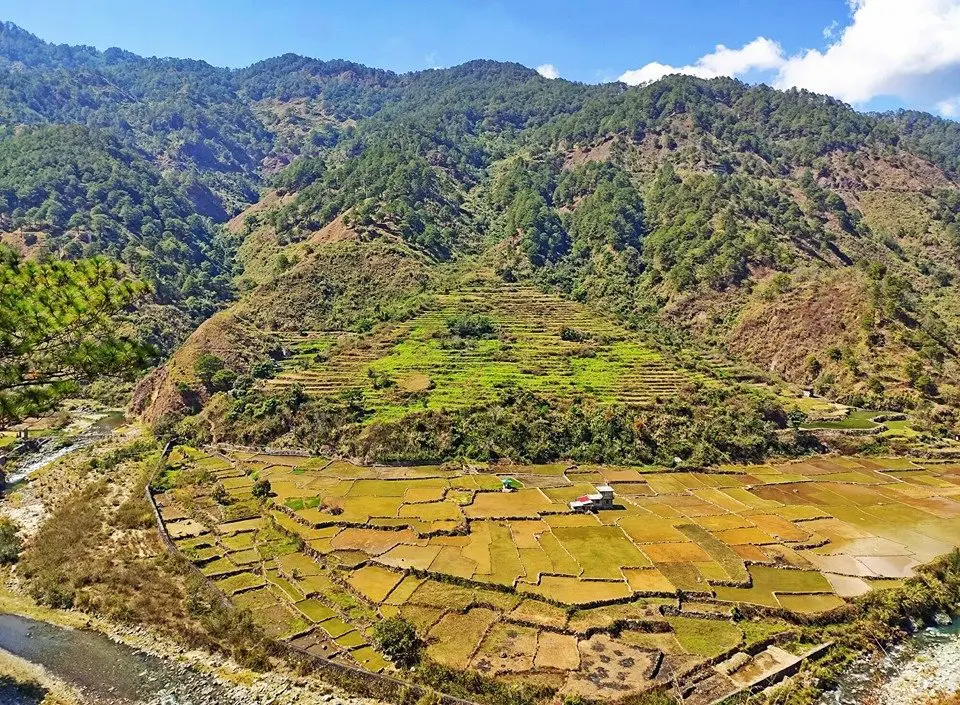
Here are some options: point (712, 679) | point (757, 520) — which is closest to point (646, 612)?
point (712, 679)

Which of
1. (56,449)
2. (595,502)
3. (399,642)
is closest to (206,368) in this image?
(56,449)

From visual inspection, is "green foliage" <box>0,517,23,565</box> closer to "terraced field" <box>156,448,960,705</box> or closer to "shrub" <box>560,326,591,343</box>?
"terraced field" <box>156,448,960,705</box>

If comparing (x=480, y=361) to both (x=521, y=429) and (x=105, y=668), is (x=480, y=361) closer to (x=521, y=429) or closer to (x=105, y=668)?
(x=521, y=429)

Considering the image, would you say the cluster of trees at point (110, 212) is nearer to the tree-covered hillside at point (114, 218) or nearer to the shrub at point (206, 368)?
the tree-covered hillside at point (114, 218)

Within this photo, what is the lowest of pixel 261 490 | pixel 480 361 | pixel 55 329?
pixel 261 490

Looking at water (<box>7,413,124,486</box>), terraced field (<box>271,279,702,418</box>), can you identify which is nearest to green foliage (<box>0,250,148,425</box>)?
terraced field (<box>271,279,702,418</box>)

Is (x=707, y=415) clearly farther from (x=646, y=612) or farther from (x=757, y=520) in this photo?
(x=646, y=612)
